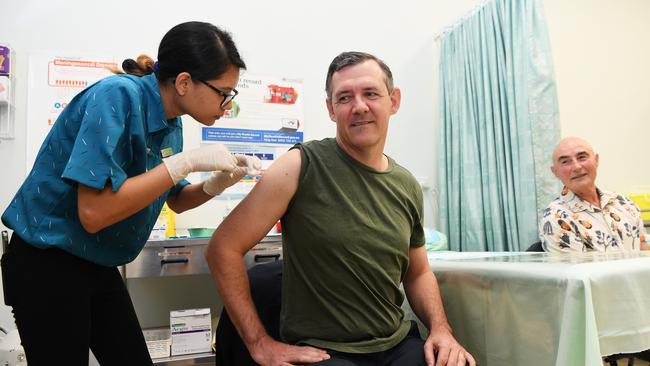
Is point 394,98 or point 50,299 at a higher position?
point 394,98

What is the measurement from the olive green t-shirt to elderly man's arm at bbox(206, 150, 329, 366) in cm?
4

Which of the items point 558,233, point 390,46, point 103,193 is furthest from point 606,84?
point 103,193

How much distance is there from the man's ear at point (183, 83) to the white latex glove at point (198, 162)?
0.46 feet

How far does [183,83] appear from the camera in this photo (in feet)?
3.54

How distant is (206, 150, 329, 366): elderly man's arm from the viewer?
1.01 m

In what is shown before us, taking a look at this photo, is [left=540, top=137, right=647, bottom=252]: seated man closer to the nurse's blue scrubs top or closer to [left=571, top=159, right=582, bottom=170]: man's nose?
[left=571, top=159, right=582, bottom=170]: man's nose

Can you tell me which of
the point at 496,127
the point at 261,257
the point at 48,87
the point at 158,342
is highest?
the point at 48,87

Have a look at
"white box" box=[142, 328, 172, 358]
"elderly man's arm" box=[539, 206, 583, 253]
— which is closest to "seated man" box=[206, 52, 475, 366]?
"elderly man's arm" box=[539, 206, 583, 253]

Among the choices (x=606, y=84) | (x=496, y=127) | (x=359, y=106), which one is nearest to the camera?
(x=359, y=106)

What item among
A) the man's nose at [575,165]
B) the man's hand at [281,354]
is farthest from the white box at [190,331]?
the man's nose at [575,165]

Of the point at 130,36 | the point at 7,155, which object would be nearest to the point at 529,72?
the point at 130,36

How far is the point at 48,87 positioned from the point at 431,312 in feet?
7.53

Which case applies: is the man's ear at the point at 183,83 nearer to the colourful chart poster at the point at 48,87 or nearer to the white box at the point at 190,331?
the white box at the point at 190,331

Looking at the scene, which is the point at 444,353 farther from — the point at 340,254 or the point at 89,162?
the point at 89,162
